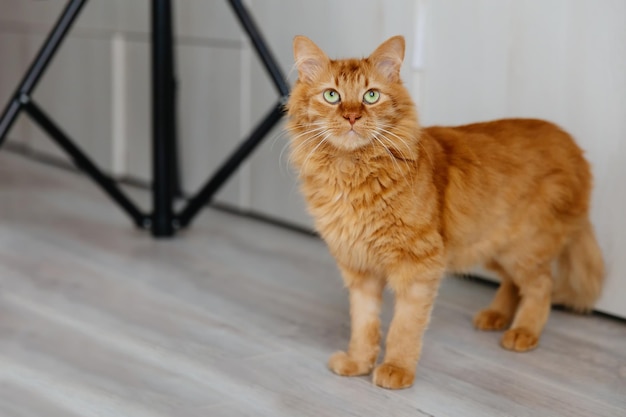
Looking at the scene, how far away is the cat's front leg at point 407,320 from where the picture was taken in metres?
1.82

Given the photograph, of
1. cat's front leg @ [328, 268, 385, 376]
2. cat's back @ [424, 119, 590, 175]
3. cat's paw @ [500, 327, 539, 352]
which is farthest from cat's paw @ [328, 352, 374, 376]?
cat's back @ [424, 119, 590, 175]

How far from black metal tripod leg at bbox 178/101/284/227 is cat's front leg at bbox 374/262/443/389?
2.66 feet

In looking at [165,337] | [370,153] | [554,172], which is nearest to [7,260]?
[165,337]

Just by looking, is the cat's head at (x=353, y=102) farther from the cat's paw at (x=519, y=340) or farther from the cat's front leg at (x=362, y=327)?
the cat's paw at (x=519, y=340)

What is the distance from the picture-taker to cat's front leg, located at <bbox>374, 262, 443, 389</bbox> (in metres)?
1.82

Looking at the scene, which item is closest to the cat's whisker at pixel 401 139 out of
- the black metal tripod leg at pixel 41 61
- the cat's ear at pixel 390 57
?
the cat's ear at pixel 390 57

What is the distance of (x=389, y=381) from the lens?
181cm

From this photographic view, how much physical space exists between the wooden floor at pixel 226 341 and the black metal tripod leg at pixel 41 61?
44cm

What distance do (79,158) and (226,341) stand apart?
91 cm

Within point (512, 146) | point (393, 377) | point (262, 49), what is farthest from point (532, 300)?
point (262, 49)

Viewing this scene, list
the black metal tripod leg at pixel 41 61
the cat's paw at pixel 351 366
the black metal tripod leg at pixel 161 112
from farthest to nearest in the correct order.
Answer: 1. the black metal tripod leg at pixel 161 112
2. the black metal tripod leg at pixel 41 61
3. the cat's paw at pixel 351 366

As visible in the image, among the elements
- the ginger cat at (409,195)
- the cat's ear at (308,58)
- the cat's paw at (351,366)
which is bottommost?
the cat's paw at (351,366)

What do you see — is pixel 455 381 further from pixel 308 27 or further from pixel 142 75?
pixel 142 75

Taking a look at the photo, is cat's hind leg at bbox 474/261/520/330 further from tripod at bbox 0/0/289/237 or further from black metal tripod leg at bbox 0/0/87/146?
black metal tripod leg at bbox 0/0/87/146
